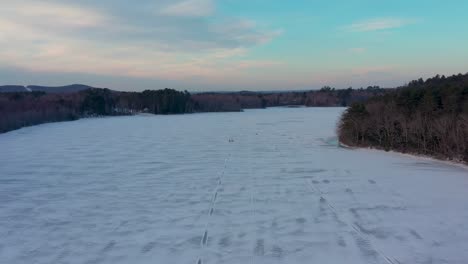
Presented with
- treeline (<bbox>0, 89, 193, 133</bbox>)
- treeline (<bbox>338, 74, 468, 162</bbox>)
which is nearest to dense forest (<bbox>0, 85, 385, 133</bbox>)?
treeline (<bbox>0, 89, 193, 133</bbox>)

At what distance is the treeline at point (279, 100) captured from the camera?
81.1 metres

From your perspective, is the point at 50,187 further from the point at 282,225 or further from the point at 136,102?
the point at 136,102

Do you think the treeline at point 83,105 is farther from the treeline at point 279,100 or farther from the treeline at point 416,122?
the treeline at point 416,122

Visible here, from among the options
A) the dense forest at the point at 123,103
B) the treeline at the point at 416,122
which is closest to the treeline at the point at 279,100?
the dense forest at the point at 123,103

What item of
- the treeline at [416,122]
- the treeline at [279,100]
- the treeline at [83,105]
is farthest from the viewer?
the treeline at [279,100]

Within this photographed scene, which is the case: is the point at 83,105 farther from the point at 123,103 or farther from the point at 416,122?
the point at 416,122

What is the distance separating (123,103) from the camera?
251 ft

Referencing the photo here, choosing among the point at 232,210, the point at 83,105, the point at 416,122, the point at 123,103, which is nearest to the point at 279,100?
the point at 123,103

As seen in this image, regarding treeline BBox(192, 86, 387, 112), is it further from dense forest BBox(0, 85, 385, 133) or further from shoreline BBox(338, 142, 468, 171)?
shoreline BBox(338, 142, 468, 171)

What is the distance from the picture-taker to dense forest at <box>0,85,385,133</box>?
157 feet

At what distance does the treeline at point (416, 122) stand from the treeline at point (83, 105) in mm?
26004

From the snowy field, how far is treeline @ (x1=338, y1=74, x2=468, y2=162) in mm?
1353

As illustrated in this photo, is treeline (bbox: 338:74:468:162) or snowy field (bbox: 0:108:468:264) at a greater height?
treeline (bbox: 338:74:468:162)

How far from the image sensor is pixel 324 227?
325 inches
